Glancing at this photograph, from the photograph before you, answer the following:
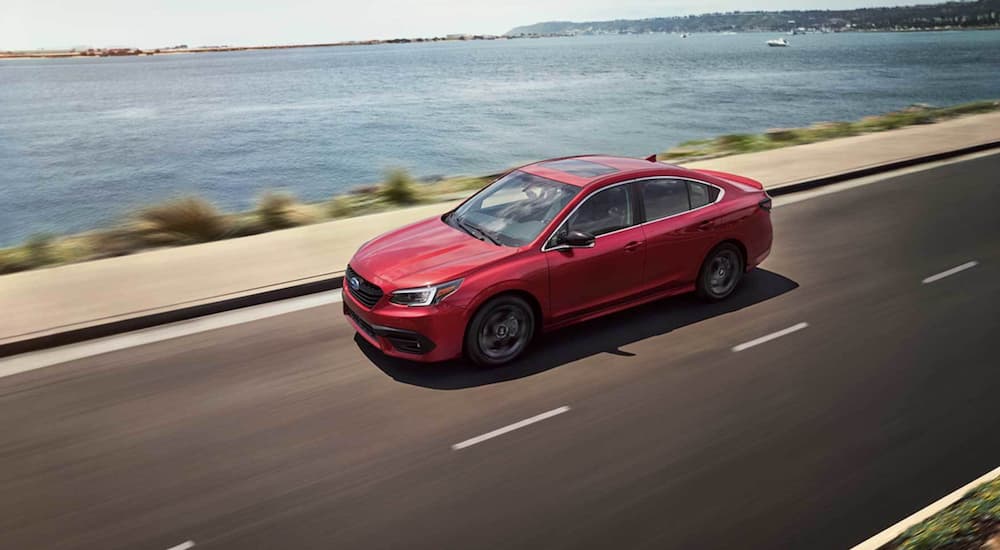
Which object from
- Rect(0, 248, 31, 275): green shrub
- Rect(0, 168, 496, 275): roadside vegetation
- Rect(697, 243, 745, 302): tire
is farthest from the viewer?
Rect(0, 168, 496, 275): roadside vegetation

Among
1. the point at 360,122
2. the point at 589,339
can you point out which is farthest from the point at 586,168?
the point at 360,122

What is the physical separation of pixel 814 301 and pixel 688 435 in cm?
346

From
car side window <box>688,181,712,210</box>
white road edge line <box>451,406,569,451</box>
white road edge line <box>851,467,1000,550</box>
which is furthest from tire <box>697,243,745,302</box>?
white road edge line <box>851,467,1000,550</box>

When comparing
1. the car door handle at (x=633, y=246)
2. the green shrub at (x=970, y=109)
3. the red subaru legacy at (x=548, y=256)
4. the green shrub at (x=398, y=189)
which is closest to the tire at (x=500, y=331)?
the red subaru legacy at (x=548, y=256)

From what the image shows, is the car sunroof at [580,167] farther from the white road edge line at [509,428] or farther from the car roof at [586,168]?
the white road edge line at [509,428]

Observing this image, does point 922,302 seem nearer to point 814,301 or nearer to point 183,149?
point 814,301

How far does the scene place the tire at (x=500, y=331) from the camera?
671 centimetres

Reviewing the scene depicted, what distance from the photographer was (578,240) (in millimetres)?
6938

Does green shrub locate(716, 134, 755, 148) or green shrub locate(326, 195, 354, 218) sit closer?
green shrub locate(326, 195, 354, 218)

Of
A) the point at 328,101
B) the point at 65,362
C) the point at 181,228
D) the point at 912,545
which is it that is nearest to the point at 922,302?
the point at 912,545

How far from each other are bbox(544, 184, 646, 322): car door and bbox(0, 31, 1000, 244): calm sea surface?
814cm

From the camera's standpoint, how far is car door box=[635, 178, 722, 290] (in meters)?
7.68

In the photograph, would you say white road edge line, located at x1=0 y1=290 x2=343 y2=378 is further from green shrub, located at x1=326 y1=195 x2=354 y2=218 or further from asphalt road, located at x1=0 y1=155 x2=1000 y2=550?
green shrub, located at x1=326 y1=195 x2=354 y2=218

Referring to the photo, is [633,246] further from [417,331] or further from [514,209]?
[417,331]
